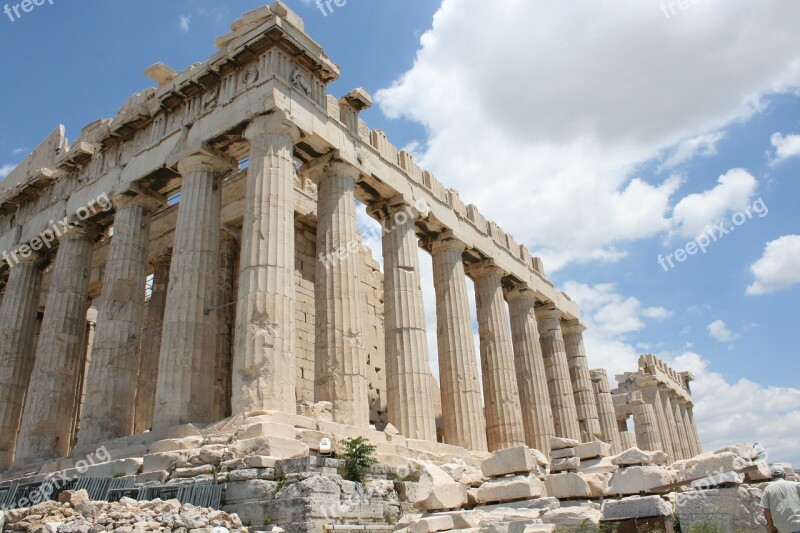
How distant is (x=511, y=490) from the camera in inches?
451

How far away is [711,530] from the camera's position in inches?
323

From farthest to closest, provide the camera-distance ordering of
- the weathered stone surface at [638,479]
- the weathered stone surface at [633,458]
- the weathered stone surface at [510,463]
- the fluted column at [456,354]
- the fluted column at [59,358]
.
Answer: the fluted column at [456,354] < the fluted column at [59,358] < the weathered stone surface at [510,463] < the weathered stone surface at [633,458] < the weathered stone surface at [638,479]

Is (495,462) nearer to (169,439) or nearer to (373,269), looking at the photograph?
(169,439)

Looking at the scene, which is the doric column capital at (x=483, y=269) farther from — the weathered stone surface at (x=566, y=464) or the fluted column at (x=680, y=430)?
the fluted column at (x=680, y=430)

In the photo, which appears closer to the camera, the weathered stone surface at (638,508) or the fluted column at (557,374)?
the weathered stone surface at (638,508)

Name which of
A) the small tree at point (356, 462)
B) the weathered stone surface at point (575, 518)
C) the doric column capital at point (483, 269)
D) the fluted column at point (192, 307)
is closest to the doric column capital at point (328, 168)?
the fluted column at point (192, 307)

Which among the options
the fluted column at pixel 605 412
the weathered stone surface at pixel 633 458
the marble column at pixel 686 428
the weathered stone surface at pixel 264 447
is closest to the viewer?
the weathered stone surface at pixel 633 458

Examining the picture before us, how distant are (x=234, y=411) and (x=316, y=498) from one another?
4.23 meters

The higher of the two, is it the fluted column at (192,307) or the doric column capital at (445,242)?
the doric column capital at (445,242)

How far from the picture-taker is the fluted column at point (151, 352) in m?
21.8

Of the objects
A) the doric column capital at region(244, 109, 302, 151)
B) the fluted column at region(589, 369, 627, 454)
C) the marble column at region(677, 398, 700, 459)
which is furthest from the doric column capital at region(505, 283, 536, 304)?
the marble column at region(677, 398, 700, 459)

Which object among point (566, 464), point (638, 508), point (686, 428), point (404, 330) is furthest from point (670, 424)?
point (638, 508)

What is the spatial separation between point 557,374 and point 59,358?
19.0 metres

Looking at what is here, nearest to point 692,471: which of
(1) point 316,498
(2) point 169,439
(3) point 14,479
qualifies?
(1) point 316,498
